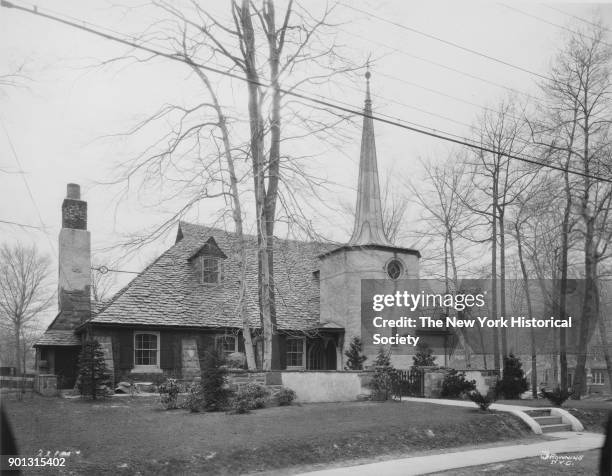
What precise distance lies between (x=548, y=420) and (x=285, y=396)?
695 centimetres

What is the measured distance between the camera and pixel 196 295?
79.3 ft

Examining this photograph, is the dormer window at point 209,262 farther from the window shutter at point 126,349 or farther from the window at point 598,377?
the window at point 598,377

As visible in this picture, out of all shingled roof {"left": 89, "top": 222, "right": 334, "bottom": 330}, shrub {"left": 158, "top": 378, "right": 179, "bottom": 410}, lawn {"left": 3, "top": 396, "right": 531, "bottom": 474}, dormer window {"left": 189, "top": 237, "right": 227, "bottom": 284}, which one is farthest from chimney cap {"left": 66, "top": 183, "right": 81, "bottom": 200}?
shrub {"left": 158, "top": 378, "right": 179, "bottom": 410}

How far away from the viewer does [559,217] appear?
78.1 ft

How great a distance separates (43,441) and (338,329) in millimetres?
16009

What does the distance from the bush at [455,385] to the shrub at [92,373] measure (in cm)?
1103

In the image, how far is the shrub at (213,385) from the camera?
14.7m

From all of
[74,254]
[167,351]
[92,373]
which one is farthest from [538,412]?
[74,254]

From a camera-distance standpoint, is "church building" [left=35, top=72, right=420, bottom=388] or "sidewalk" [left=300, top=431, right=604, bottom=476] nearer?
"sidewalk" [left=300, top=431, right=604, bottom=476]

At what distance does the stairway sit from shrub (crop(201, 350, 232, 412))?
797cm

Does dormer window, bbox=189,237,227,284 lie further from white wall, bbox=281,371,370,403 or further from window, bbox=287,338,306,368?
white wall, bbox=281,371,370,403

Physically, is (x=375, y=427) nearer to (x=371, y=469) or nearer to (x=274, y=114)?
(x=371, y=469)

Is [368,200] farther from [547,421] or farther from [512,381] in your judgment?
[547,421]

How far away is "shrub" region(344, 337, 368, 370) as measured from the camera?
2280 cm
